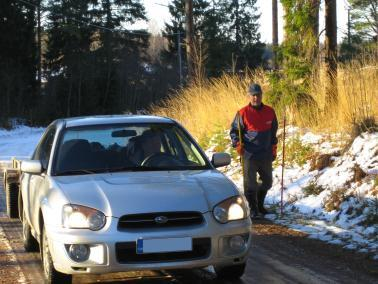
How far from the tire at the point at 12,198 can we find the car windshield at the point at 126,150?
2.67 metres

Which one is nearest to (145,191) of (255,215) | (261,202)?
(255,215)

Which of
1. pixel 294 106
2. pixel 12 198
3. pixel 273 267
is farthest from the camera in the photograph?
pixel 294 106

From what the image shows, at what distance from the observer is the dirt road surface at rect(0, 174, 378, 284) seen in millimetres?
5598

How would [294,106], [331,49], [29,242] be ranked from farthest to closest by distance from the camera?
[294,106] < [331,49] < [29,242]

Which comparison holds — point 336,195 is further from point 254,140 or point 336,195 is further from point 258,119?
point 258,119

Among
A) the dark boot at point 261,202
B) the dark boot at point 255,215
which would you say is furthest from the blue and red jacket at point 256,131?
the dark boot at point 255,215

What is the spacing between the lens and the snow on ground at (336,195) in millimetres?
7465

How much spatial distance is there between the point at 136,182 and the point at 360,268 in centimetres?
241

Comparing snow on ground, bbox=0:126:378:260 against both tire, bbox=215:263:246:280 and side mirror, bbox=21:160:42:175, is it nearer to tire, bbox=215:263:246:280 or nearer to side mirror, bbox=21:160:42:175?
tire, bbox=215:263:246:280

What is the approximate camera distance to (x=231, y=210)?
504 centimetres

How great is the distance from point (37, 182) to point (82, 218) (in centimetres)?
148

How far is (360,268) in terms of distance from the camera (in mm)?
5988

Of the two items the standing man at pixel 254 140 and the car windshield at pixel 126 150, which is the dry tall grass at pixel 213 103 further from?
the car windshield at pixel 126 150

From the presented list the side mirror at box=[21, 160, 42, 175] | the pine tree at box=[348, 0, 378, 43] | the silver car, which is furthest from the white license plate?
the pine tree at box=[348, 0, 378, 43]
